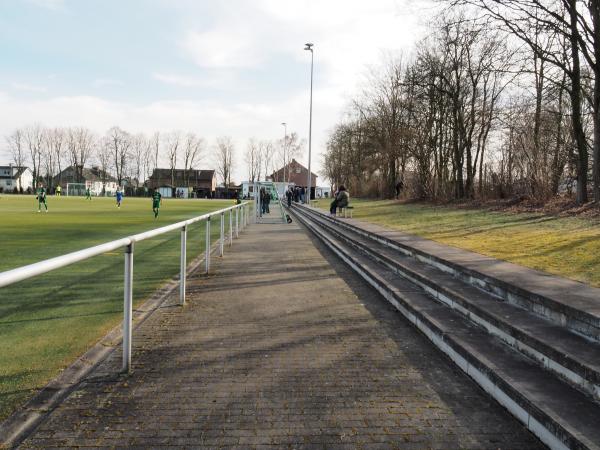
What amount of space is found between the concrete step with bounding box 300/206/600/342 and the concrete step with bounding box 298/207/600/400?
91 mm

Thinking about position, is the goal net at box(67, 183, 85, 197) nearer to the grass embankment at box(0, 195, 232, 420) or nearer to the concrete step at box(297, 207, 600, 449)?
the grass embankment at box(0, 195, 232, 420)

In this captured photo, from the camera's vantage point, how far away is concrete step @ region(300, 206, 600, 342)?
13.4ft

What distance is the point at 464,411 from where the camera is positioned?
10.3 feet

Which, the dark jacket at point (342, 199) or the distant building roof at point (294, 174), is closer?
the dark jacket at point (342, 199)

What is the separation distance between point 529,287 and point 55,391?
4680mm

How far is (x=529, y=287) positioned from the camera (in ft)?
16.9

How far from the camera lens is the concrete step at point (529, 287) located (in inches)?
161

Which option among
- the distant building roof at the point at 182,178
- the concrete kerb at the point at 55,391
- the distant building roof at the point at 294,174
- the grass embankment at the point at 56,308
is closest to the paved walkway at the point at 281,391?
the concrete kerb at the point at 55,391

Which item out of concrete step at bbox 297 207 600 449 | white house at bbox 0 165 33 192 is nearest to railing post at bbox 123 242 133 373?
concrete step at bbox 297 207 600 449

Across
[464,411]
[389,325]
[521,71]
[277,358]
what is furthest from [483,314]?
[521,71]

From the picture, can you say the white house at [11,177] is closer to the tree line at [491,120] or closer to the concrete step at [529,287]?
the tree line at [491,120]

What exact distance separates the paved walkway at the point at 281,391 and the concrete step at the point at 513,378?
0.11 m

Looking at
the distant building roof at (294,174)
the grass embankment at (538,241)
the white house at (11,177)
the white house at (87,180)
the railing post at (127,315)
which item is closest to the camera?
the railing post at (127,315)

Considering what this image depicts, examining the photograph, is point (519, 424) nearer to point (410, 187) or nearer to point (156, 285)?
point (156, 285)
